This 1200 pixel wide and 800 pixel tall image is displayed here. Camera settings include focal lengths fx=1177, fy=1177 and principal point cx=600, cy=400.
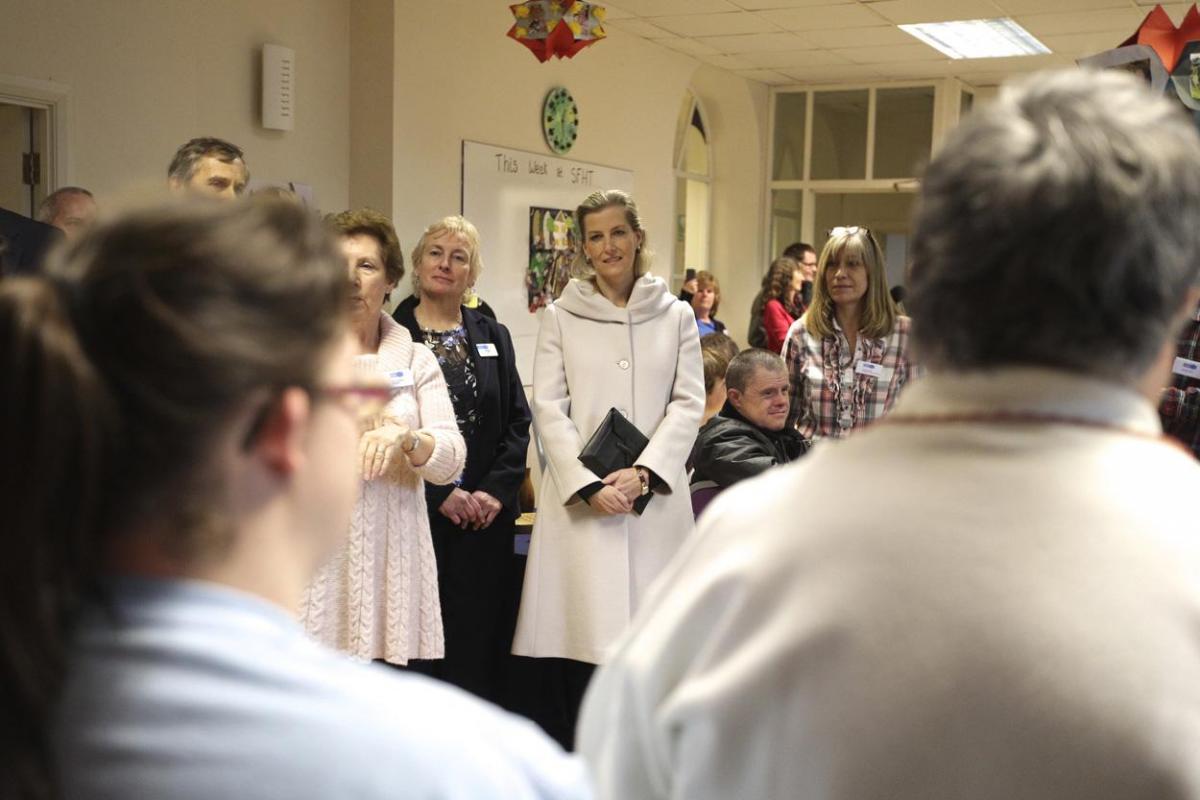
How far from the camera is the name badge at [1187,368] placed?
9.16ft

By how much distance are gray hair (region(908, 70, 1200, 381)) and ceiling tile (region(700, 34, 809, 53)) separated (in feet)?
24.7

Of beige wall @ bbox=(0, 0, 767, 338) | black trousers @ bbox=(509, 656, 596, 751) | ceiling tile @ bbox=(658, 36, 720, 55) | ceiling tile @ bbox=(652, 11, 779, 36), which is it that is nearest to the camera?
black trousers @ bbox=(509, 656, 596, 751)

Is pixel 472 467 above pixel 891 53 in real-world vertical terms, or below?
below

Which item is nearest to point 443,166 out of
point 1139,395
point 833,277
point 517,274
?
point 517,274

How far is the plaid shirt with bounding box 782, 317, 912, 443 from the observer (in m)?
3.75

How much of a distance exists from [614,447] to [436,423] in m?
0.68

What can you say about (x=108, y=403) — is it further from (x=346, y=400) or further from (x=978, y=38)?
(x=978, y=38)

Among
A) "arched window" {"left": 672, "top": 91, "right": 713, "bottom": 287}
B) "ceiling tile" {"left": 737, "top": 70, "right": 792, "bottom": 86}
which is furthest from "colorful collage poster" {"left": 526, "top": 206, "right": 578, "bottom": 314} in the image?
"ceiling tile" {"left": 737, "top": 70, "right": 792, "bottom": 86}

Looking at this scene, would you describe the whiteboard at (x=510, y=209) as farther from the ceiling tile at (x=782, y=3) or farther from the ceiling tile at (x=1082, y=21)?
the ceiling tile at (x=1082, y=21)

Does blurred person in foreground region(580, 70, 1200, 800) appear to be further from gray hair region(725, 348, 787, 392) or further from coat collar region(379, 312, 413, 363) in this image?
gray hair region(725, 348, 787, 392)

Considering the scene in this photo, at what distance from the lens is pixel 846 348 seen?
3.83 m

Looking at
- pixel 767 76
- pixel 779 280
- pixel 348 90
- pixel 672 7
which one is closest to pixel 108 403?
pixel 348 90

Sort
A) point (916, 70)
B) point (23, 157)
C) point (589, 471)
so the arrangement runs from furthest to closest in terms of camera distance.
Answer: point (916, 70)
point (23, 157)
point (589, 471)

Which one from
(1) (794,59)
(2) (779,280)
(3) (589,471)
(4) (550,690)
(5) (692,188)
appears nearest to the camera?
(3) (589,471)
